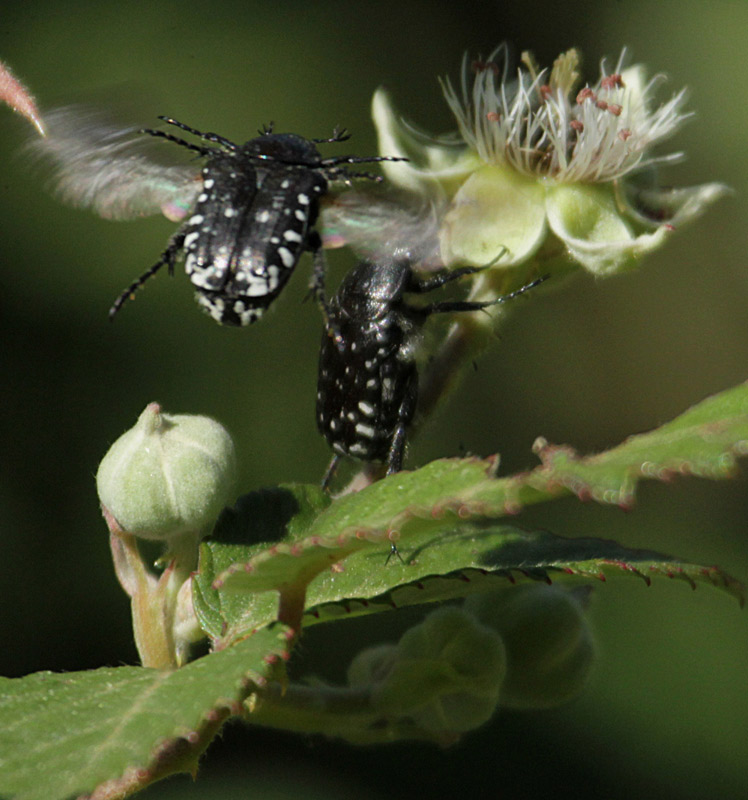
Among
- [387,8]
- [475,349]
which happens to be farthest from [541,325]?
[475,349]

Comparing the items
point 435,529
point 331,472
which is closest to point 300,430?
point 331,472

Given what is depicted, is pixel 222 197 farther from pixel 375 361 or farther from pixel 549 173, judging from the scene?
pixel 549 173

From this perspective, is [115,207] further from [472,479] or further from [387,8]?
[387,8]

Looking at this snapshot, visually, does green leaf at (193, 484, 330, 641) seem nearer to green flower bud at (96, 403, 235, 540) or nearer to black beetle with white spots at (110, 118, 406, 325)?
green flower bud at (96, 403, 235, 540)

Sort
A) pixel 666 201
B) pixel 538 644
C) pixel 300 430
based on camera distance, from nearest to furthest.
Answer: pixel 538 644 < pixel 666 201 < pixel 300 430

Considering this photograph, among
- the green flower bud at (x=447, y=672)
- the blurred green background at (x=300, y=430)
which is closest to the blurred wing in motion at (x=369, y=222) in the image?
the green flower bud at (x=447, y=672)

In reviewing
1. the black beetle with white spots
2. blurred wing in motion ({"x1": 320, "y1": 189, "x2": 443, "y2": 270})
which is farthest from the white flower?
the black beetle with white spots
